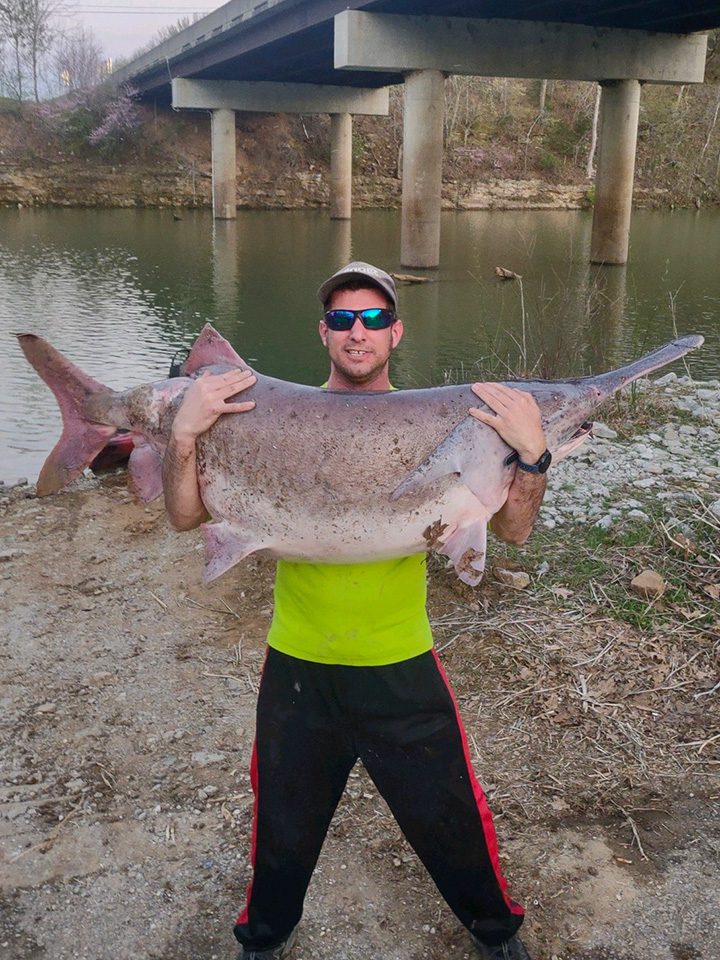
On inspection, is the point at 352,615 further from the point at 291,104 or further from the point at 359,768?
the point at 291,104

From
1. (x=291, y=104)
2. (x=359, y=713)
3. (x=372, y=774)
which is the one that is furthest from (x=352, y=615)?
(x=291, y=104)

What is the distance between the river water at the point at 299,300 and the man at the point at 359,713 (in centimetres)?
433

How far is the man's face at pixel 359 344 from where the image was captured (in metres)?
3.06

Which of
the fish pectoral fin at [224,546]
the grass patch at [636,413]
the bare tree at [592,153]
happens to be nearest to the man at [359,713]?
the fish pectoral fin at [224,546]

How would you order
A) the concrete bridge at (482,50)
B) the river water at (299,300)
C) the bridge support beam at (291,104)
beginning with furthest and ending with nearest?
the bridge support beam at (291,104) → the concrete bridge at (482,50) → the river water at (299,300)

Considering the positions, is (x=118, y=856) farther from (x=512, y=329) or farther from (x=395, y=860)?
(x=512, y=329)

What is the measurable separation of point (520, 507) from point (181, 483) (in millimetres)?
1124

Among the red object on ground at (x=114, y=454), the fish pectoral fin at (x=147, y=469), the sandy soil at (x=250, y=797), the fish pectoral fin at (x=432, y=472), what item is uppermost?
the fish pectoral fin at (x=432, y=472)

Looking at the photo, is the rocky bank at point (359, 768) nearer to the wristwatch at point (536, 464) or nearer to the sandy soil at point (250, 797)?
the sandy soil at point (250, 797)

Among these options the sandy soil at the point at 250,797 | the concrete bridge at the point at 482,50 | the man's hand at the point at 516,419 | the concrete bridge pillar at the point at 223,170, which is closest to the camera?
the man's hand at the point at 516,419

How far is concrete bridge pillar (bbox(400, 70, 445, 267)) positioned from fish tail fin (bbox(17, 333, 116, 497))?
2103 cm

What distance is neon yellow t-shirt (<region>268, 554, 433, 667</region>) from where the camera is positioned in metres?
2.93

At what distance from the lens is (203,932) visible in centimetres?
328

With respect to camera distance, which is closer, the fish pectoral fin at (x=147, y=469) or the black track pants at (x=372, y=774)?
the black track pants at (x=372, y=774)
